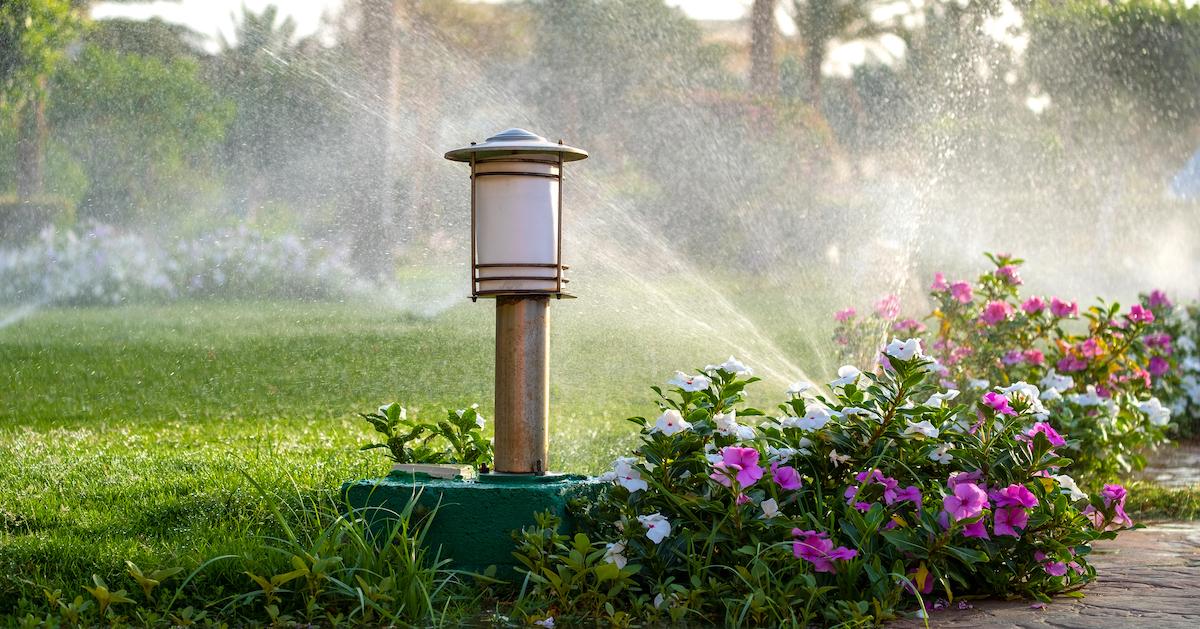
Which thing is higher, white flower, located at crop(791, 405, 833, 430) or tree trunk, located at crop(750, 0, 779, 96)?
tree trunk, located at crop(750, 0, 779, 96)

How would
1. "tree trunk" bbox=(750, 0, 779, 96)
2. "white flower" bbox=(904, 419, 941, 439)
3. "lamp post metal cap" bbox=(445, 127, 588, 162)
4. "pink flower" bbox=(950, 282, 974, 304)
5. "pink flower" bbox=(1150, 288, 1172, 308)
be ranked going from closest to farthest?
"white flower" bbox=(904, 419, 941, 439), "lamp post metal cap" bbox=(445, 127, 588, 162), "pink flower" bbox=(950, 282, 974, 304), "pink flower" bbox=(1150, 288, 1172, 308), "tree trunk" bbox=(750, 0, 779, 96)

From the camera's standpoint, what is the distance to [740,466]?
10.8 ft


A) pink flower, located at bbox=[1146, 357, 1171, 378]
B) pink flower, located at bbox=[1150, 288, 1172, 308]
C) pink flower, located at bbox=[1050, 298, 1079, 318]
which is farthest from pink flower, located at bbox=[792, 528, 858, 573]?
pink flower, located at bbox=[1150, 288, 1172, 308]

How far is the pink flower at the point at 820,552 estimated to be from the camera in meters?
3.14

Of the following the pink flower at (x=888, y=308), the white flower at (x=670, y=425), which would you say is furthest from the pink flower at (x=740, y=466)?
the pink flower at (x=888, y=308)

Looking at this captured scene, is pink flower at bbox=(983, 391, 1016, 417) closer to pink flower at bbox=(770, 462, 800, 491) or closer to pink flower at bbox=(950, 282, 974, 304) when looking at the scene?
pink flower at bbox=(770, 462, 800, 491)

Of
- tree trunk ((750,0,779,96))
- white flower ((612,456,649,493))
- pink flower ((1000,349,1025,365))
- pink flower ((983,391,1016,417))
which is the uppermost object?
tree trunk ((750,0,779,96))

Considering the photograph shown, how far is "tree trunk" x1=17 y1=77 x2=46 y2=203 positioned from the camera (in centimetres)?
1171

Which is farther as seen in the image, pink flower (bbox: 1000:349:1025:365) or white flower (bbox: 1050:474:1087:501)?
pink flower (bbox: 1000:349:1025:365)

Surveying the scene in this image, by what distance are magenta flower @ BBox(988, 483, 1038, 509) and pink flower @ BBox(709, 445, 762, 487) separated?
2.11ft

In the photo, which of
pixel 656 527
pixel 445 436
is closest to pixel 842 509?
pixel 656 527

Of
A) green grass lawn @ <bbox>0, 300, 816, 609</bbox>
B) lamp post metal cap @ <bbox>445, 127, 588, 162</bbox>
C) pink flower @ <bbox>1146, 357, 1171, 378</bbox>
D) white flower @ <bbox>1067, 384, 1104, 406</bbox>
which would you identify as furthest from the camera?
pink flower @ <bbox>1146, 357, 1171, 378</bbox>

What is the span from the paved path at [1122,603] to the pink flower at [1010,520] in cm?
20

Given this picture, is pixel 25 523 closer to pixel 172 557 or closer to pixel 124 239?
pixel 172 557
